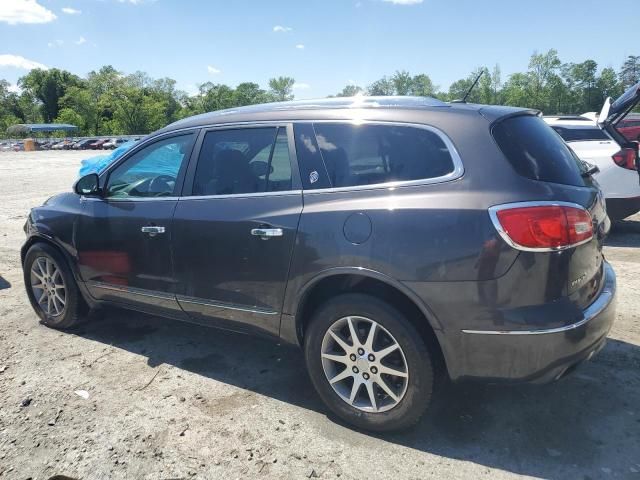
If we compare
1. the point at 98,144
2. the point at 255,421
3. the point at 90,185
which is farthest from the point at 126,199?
the point at 98,144

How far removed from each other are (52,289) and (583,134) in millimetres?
7365

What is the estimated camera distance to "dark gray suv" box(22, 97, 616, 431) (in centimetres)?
251

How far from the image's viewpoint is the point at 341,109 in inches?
124

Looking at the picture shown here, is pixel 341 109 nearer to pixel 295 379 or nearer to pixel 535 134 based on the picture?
pixel 535 134

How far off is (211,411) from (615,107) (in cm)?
536

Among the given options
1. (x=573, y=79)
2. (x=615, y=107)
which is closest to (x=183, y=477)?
(x=615, y=107)

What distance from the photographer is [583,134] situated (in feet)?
25.4

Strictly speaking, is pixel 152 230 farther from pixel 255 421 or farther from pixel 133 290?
pixel 255 421

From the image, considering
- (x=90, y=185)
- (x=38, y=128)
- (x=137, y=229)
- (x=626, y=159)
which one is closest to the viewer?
(x=137, y=229)

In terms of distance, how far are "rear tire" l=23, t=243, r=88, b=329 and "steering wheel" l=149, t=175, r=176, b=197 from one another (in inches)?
48.2

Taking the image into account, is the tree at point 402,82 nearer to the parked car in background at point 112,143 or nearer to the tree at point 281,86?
the tree at point 281,86

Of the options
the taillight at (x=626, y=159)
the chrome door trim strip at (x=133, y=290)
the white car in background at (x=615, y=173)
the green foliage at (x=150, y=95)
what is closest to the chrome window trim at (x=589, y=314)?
the chrome door trim strip at (x=133, y=290)

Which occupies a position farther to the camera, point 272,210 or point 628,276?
point 628,276

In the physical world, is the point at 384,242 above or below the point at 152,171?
below
